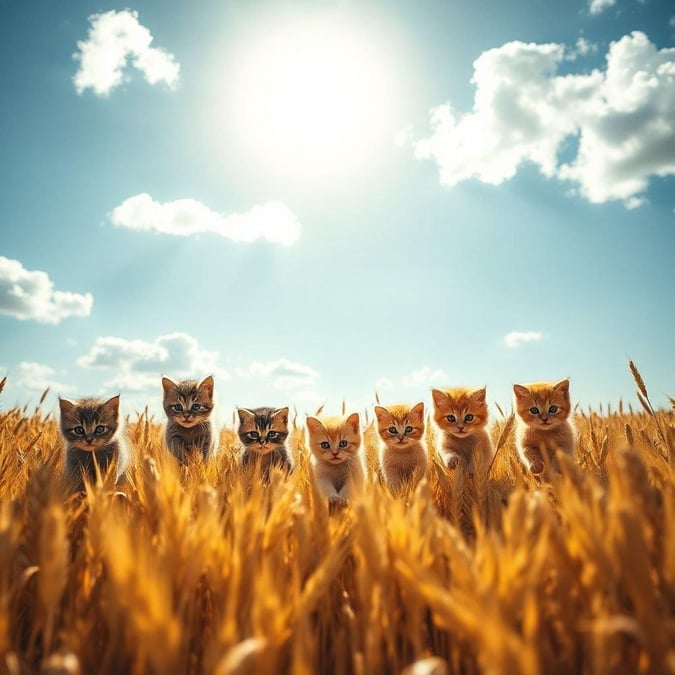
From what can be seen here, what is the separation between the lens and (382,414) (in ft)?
15.1

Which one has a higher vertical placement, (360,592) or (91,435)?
(91,435)

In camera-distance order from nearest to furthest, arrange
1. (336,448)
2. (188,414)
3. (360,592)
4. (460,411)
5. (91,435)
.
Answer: (360,592), (91,435), (336,448), (460,411), (188,414)

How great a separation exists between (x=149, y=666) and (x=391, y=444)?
347 centimetres

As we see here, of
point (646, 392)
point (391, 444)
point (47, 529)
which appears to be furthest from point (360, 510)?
point (391, 444)

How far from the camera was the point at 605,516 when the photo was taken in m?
1.13

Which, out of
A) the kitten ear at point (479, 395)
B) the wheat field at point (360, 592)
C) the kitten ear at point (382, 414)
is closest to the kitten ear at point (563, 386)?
the kitten ear at point (479, 395)

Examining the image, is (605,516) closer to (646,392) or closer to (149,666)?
(149,666)

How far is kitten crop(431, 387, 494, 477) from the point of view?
464cm

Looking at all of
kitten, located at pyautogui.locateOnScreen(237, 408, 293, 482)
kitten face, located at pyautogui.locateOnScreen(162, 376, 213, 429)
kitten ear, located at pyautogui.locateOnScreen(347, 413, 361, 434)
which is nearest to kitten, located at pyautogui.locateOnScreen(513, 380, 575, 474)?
kitten ear, located at pyautogui.locateOnScreen(347, 413, 361, 434)

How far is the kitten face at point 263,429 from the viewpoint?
4.61 meters

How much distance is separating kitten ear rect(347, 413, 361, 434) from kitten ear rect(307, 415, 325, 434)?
29 centimetres

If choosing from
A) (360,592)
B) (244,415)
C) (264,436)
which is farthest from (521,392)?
(360,592)

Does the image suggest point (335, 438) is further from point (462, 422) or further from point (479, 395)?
point (479, 395)

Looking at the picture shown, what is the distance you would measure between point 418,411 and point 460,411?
1.73 ft
